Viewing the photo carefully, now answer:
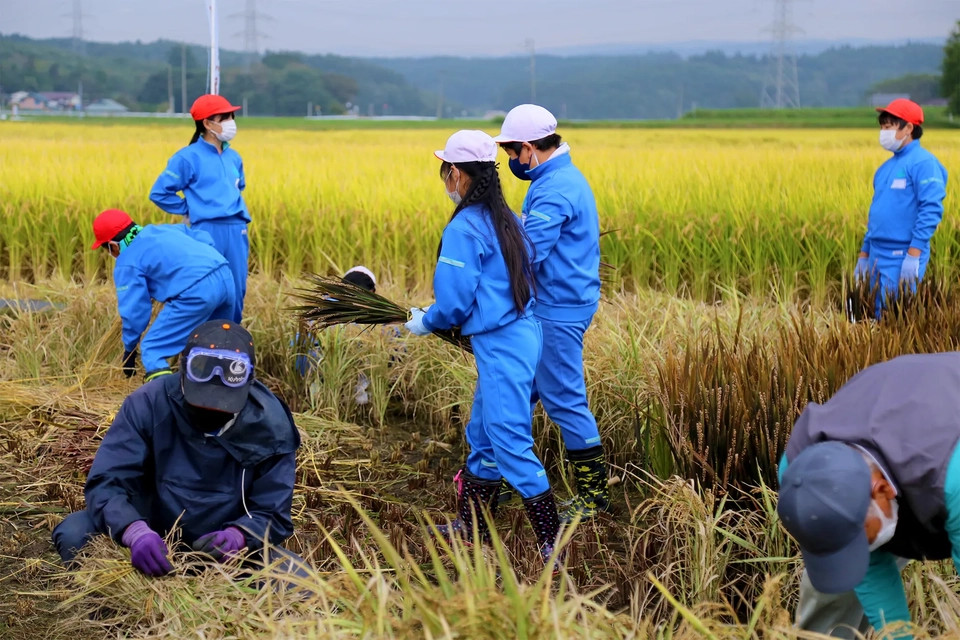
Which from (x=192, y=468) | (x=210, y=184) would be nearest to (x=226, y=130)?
(x=210, y=184)

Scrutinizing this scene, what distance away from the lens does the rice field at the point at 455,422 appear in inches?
96.0

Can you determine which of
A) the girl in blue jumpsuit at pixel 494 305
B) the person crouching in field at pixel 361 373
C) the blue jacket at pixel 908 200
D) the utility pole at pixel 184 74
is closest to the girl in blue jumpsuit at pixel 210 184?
the person crouching in field at pixel 361 373

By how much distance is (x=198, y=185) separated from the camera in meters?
6.18

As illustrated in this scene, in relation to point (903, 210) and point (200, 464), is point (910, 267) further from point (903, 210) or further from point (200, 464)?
point (200, 464)

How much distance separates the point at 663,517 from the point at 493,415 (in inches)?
26.1

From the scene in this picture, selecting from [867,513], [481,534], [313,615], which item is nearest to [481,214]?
[481,534]

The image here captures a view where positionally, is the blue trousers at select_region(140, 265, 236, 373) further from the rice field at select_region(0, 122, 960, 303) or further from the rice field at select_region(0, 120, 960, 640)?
the rice field at select_region(0, 122, 960, 303)

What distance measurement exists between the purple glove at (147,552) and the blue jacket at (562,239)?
169cm

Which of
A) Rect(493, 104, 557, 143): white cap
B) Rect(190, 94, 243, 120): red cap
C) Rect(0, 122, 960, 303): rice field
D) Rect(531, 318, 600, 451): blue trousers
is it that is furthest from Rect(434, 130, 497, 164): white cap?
Rect(190, 94, 243, 120): red cap

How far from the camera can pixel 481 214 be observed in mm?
3375

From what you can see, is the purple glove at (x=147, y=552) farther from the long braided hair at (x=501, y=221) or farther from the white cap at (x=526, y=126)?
the white cap at (x=526, y=126)

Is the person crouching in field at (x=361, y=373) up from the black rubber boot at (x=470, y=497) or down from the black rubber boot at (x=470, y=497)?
up

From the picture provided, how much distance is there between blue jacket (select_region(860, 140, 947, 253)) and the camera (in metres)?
5.79

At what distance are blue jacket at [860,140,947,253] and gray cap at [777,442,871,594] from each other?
173 inches
